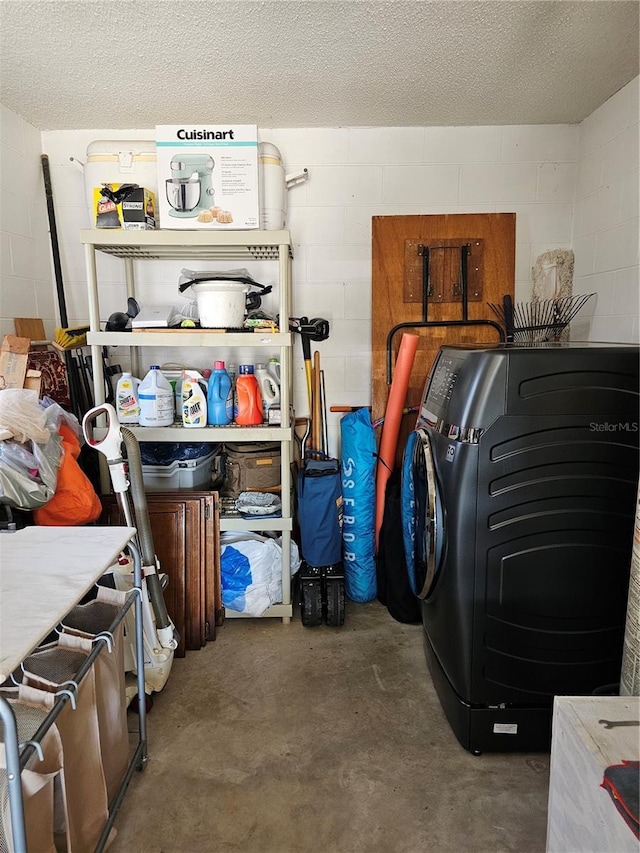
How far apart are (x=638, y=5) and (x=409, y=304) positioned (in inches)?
58.0

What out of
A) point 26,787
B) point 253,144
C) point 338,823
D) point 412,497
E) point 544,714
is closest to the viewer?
point 26,787

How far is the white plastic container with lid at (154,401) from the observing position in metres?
2.56

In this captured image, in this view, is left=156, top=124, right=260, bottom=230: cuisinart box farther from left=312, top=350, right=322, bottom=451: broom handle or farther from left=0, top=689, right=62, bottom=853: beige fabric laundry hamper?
left=0, top=689, right=62, bottom=853: beige fabric laundry hamper

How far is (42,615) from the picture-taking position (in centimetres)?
117

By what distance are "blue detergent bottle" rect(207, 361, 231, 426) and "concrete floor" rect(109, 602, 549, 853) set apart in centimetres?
106

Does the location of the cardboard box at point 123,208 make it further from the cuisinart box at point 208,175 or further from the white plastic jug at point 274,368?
the white plastic jug at point 274,368

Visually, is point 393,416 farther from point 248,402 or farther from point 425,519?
point 425,519

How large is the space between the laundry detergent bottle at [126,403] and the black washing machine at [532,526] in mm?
1514

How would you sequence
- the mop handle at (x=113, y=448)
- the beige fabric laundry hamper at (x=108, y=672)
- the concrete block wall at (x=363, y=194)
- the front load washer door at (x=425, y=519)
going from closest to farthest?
1. the beige fabric laundry hamper at (x=108, y=672)
2. the front load washer door at (x=425, y=519)
3. the mop handle at (x=113, y=448)
4. the concrete block wall at (x=363, y=194)

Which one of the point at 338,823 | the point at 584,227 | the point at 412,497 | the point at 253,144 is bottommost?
the point at 338,823

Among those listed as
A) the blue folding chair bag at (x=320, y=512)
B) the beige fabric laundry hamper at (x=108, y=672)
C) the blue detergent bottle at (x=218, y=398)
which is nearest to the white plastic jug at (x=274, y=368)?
the blue detergent bottle at (x=218, y=398)

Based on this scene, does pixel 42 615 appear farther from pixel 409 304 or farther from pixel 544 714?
pixel 409 304

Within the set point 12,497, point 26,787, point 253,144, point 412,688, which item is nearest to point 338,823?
point 412,688

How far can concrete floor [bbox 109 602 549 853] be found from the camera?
61.3 inches
